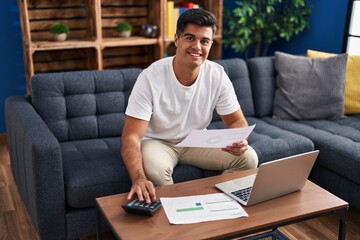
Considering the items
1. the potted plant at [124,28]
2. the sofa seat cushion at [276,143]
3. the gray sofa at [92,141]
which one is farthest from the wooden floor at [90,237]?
the potted plant at [124,28]

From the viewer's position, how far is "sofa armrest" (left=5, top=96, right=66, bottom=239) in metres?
1.99

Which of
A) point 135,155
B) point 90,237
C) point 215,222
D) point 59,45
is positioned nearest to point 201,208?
point 215,222

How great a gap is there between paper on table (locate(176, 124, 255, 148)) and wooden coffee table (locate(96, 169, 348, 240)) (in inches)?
6.8

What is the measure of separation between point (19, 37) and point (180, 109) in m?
1.95

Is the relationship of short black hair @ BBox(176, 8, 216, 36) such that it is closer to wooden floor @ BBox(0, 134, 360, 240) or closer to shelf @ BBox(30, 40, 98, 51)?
wooden floor @ BBox(0, 134, 360, 240)

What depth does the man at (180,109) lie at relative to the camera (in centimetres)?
204

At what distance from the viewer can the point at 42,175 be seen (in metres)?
2.01

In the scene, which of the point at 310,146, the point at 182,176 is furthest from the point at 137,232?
the point at 310,146

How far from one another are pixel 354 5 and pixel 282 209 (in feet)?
8.35

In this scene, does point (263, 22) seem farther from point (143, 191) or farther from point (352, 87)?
point (143, 191)

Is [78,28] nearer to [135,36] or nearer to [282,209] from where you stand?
[135,36]

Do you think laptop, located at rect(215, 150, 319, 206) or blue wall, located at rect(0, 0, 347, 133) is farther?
blue wall, located at rect(0, 0, 347, 133)

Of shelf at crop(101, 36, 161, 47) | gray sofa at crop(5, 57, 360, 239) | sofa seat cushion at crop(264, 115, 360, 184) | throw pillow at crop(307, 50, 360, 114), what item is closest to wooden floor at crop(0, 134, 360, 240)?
gray sofa at crop(5, 57, 360, 239)

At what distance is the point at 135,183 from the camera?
5.75ft
